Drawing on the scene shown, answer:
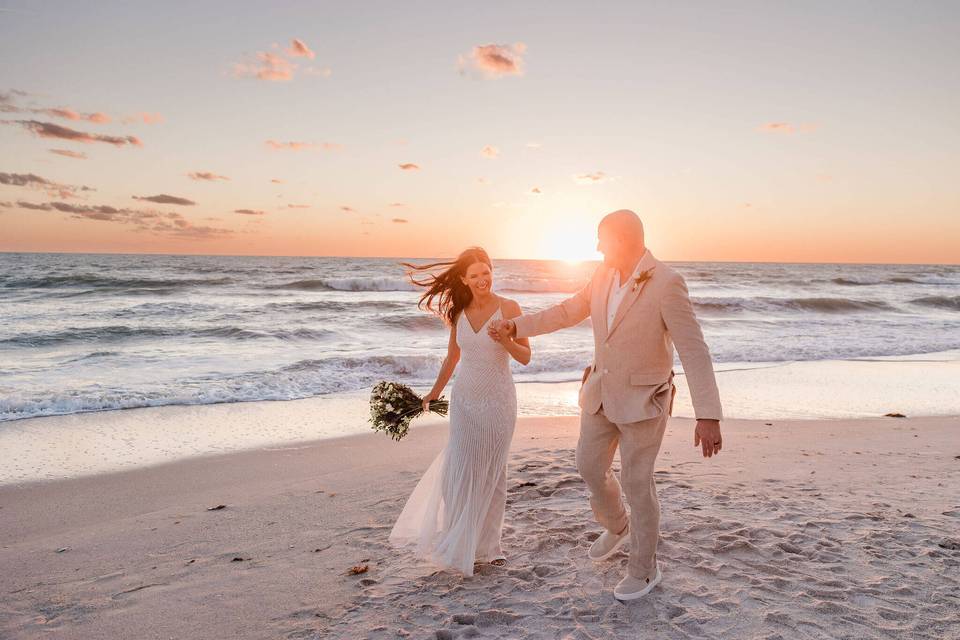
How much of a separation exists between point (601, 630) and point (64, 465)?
6.24 m

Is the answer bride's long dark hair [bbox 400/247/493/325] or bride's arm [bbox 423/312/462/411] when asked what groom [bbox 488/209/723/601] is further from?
bride's arm [bbox 423/312/462/411]

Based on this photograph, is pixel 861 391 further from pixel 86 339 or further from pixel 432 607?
pixel 86 339

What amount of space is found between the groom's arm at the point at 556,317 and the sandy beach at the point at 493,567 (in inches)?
60.3

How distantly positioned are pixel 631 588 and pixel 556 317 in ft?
5.31

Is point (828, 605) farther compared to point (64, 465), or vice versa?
point (64, 465)

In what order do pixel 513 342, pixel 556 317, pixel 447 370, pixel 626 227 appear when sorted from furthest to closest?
pixel 447 370, pixel 513 342, pixel 556 317, pixel 626 227

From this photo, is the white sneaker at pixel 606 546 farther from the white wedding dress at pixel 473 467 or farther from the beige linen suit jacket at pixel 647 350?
the beige linen suit jacket at pixel 647 350

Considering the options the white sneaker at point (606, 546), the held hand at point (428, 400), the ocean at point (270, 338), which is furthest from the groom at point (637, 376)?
the ocean at point (270, 338)

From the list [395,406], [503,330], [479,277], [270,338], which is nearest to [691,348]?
[503,330]

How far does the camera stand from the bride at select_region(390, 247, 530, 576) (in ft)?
13.2

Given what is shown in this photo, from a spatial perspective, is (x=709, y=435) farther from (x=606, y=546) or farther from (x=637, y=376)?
(x=606, y=546)

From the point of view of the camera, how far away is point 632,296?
3.40 metres

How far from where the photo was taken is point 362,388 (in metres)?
11.9

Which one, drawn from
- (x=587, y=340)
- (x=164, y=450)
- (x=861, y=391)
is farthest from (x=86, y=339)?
(x=861, y=391)
